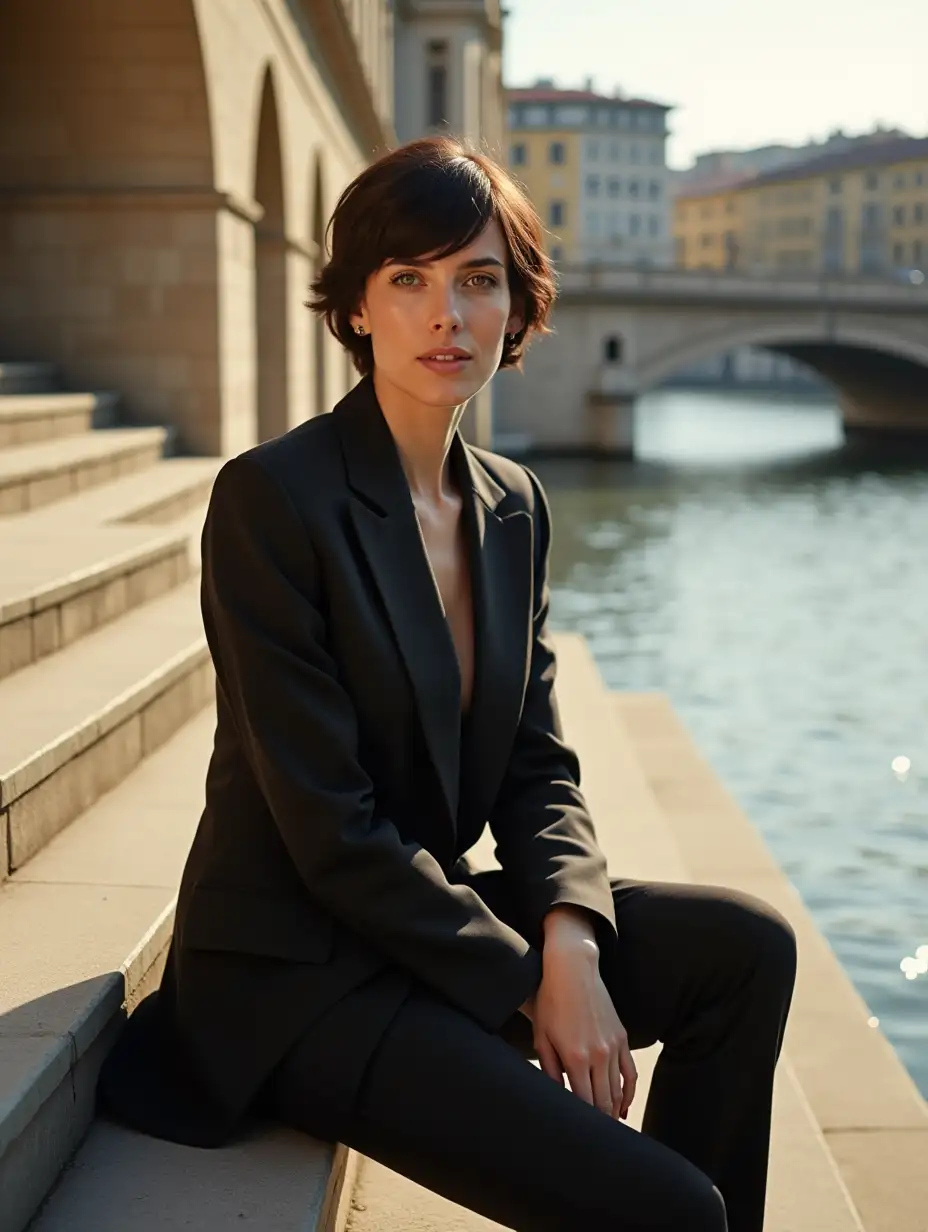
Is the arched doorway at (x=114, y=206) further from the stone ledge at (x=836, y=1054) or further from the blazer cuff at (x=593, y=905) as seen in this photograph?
the blazer cuff at (x=593, y=905)

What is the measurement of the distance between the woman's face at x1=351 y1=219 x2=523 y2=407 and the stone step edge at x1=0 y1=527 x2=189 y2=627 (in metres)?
1.43

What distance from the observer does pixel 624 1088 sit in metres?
2.09

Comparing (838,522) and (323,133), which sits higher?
(323,133)

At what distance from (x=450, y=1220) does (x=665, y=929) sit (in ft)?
2.06

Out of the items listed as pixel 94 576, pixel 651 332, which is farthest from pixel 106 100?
pixel 651 332

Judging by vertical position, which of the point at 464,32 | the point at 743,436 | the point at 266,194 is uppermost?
the point at 464,32

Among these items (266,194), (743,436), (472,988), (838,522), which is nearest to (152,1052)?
(472,988)

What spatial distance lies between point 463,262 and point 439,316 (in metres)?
0.07

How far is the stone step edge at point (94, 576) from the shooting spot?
3.55 metres

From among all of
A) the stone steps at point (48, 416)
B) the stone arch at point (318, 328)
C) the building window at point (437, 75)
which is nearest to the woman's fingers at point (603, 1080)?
the stone steps at point (48, 416)

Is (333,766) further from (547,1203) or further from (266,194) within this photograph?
(266,194)

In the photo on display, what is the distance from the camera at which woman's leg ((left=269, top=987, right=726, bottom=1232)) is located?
1849mm

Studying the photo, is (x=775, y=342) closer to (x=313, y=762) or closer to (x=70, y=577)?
(x=70, y=577)

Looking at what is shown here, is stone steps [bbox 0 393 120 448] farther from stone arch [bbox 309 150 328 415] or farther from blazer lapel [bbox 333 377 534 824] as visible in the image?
stone arch [bbox 309 150 328 415]
